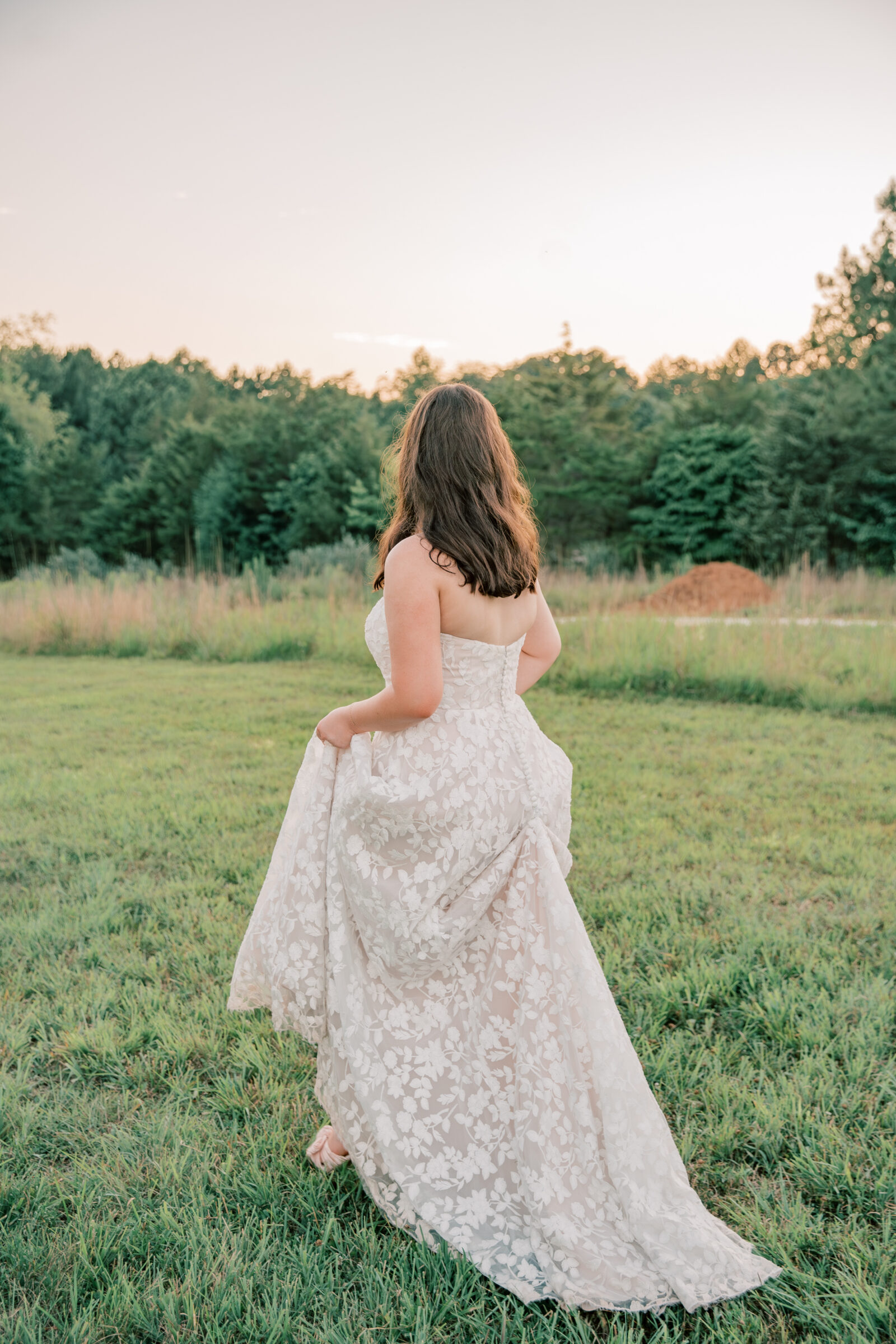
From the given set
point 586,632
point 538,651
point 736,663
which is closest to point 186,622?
point 586,632

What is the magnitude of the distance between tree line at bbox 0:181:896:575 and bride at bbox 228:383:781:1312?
51.5 feet

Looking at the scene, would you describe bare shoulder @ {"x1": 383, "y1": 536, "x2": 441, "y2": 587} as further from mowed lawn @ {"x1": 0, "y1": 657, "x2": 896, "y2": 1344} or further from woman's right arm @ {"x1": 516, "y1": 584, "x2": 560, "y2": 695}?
mowed lawn @ {"x1": 0, "y1": 657, "x2": 896, "y2": 1344}

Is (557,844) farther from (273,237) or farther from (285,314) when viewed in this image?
(285,314)

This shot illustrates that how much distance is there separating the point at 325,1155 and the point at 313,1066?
1.60 feet

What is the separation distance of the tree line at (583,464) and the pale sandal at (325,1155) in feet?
51.3

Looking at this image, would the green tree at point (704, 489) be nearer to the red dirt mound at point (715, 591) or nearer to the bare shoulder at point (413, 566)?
the red dirt mound at point (715, 591)

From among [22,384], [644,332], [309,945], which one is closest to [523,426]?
[644,332]

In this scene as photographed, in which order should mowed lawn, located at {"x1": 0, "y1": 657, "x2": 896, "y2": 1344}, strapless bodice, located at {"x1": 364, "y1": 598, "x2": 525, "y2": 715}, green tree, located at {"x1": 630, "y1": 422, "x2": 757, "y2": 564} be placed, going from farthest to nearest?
1. green tree, located at {"x1": 630, "y1": 422, "x2": 757, "y2": 564}
2. strapless bodice, located at {"x1": 364, "y1": 598, "x2": 525, "y2": 715}
3. mowed lawn, located at {"x1": 0, "y1": 657, "x2": 896, "y2": 1344}

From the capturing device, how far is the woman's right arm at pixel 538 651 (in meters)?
2.30

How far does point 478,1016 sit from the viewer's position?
2.00 metres

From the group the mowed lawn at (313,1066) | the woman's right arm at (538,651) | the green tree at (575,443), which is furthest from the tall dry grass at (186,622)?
the green tree at (575,443)

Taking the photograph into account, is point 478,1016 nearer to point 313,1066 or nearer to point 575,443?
point 313,1066

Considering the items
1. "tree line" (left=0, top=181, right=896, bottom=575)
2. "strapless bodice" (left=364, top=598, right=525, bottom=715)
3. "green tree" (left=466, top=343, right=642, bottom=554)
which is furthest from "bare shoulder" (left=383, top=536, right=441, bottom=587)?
"green tree" (left=466, top=343, right=642, bottom=554)

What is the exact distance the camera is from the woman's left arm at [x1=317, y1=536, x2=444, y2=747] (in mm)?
1829
